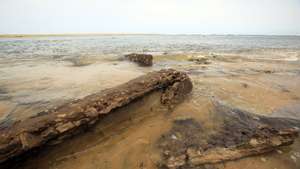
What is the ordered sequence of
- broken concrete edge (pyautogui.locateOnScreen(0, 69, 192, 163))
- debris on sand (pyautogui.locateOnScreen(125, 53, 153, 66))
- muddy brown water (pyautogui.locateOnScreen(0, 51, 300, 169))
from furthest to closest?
debris on sand (pyautogui.locateOnScreen(125, 53, 153, 66)), muddy brown water (pyautogui.locateOnScreen(0, 51, 300, 169)), broken concrete edge (pyautogui.locateOnScreen(0, 69, 192, 163))

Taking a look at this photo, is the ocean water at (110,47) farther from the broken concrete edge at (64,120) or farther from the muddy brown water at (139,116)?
the broken concrete edge at (64,120)

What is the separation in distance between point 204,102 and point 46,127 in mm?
3485

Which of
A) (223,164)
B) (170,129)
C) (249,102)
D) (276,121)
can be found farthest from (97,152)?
(249,102)

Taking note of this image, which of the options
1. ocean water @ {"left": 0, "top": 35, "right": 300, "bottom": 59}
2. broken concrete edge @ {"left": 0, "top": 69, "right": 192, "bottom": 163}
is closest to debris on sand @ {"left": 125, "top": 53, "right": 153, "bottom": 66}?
ocean water @ {"left": 0, "top": 35, "right": 300, "bottom": 59}

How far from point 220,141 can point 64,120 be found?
97.0 inches

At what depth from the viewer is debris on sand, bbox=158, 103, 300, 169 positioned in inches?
91.2

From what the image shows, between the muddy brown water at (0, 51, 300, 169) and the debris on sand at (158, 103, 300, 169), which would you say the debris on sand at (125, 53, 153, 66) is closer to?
the muddy brown water at (0, 51, 300, 169)

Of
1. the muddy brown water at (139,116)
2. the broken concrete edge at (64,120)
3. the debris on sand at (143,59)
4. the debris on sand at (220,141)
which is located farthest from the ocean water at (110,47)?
the debris on sand at (220,141)

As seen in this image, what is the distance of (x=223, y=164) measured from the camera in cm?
225

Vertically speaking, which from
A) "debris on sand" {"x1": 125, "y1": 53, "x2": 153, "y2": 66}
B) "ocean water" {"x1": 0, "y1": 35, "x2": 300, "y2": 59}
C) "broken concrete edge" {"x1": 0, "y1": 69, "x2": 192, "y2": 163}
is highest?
"ocean water" {"x1": 0, "y1": 35, "x2": 300, "y2": 59}

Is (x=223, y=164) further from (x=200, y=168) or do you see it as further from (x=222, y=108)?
(x=222, y=108)

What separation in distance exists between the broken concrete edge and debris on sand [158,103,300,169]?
1.02m

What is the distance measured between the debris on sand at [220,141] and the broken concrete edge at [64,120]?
1.02 m

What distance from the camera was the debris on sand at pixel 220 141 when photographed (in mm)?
2316
